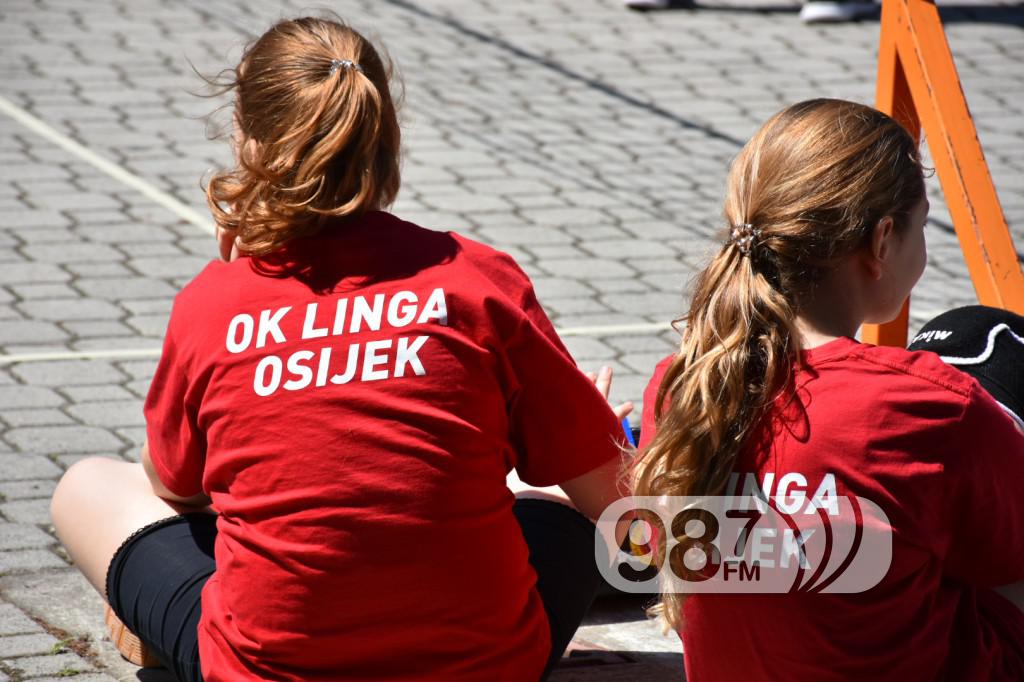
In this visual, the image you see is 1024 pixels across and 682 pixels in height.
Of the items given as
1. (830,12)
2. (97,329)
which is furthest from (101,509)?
(830,12)

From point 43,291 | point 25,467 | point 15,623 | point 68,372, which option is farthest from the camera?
point 43,291

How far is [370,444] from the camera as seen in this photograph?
205 cm

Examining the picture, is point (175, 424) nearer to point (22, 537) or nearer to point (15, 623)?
point (15, 623)

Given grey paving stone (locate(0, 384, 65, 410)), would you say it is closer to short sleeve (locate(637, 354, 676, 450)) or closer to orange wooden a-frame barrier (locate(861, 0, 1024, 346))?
orange wooden a-frame barrier (locate(861, 0, 1024, 346))

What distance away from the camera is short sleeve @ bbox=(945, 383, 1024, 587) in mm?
1821

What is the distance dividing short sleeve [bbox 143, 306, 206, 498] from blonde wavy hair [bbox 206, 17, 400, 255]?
217mm

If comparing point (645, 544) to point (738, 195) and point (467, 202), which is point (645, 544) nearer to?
point (738, 195)

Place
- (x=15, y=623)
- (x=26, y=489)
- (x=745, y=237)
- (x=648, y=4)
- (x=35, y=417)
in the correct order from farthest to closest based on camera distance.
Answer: (x=648, y=4)
(x=35, y=417)
(x=26, y=489)
(x=15, y=623)
(x=745, y=237)

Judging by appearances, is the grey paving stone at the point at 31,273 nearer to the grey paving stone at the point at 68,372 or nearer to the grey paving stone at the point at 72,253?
the grey paving stone at the point at 72,253

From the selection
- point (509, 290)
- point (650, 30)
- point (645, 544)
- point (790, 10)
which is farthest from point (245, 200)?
point (790, 10)

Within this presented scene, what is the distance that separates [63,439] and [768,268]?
263 cm

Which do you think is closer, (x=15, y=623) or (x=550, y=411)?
(x=550, y=411)

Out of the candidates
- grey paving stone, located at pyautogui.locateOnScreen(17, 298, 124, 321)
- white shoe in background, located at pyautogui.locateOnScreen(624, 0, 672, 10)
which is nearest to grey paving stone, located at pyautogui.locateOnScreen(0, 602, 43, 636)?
grey paving stone, located at pyautogui.locateOnScreen(17, 298, 124, 321)

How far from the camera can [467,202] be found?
6141 mm
